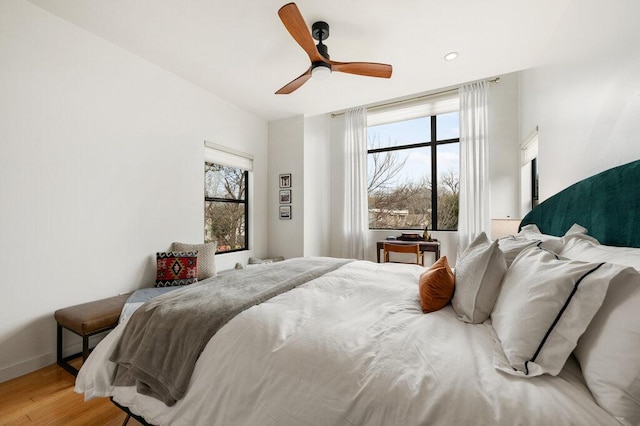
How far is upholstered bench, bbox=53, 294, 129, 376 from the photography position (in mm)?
1928

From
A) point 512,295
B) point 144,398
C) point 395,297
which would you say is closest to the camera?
point 512,295

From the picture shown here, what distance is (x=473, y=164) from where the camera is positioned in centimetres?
385

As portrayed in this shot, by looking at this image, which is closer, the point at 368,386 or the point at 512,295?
the point at 368,386

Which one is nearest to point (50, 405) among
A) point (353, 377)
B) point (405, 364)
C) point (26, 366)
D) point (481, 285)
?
point (26, 366)

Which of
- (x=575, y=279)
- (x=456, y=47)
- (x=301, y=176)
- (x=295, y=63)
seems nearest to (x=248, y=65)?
(x=295, y=63)

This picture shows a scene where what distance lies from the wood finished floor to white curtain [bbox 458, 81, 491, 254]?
13.4 feet

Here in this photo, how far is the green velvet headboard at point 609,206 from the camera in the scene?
1108 millimetres

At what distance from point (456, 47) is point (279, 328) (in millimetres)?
2932

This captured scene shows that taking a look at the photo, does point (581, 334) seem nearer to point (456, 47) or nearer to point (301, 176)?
point (456, 47)

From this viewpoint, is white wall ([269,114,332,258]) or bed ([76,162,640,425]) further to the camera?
white wall ([269,114,332,258])

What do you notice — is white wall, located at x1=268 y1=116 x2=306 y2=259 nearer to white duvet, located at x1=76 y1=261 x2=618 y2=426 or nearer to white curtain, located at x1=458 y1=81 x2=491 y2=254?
white curtain, located at x1=458 y1=81 x2=491 y2=254

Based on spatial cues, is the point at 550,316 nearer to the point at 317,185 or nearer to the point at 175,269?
the point at 175,269

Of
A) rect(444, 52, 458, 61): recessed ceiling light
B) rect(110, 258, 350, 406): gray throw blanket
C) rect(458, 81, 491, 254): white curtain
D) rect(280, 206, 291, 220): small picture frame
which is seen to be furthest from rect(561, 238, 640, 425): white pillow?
rect(280, 206, 291, 220): small picture frame

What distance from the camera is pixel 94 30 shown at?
2.36m
